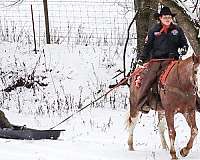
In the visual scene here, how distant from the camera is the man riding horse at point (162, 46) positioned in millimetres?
7461

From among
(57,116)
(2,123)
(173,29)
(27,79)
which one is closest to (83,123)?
(57,116)

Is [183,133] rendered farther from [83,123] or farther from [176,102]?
[176,102]

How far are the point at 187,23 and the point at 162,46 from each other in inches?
61.4

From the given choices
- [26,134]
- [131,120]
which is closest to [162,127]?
[131,120]

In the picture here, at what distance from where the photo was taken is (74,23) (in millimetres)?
19344

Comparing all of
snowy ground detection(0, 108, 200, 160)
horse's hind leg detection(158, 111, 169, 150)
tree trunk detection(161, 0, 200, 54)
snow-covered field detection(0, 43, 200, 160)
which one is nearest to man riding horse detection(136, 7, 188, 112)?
horse's hind leg detection(158, 111, 169, 150)

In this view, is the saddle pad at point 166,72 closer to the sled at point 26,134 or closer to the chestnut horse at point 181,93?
the chestnut horse at point 181,93

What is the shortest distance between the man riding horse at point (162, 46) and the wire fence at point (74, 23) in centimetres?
594

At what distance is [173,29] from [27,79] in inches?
274

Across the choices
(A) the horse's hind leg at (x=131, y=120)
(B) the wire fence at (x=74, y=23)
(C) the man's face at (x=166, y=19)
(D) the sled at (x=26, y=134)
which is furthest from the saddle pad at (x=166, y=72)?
(B) the wire fence at (x=74, y=23)

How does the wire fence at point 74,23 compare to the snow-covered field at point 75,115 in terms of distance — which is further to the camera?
the wire fence at point 74,23

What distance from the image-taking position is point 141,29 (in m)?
13.1

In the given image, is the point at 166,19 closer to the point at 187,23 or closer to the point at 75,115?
the point at 187,23

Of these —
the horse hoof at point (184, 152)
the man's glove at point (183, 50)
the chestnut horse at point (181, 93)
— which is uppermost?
the man's glove at point (183, 50)
